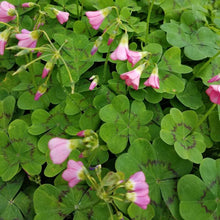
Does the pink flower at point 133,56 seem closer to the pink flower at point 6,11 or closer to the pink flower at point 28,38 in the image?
the pink flower at point 28,38

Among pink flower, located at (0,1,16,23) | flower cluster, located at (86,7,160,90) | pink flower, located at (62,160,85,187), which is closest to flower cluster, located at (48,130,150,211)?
pink flower, located at (62,160,85,187)

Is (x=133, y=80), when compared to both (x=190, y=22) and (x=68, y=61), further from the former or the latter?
(x=190, y=22)

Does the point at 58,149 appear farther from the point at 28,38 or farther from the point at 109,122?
the point at 28,38

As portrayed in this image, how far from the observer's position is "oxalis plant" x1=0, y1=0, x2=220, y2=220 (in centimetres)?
136

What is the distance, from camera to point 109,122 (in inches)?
59.9

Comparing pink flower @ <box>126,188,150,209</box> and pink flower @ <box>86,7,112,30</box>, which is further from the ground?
pink flower @ <box>86,7,112,30</box>

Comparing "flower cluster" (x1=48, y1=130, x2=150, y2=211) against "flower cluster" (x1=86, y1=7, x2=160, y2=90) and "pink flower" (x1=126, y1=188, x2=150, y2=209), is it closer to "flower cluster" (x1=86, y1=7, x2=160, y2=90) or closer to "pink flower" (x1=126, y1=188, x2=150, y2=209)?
"pink flower" (x1=126, y1=188, x2=150, y2=209)

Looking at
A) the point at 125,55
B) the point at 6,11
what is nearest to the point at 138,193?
the point at 125,55

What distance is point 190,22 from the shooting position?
2.01 m

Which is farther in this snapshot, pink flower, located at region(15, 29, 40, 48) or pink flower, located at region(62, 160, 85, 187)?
pink flower, located at region(15, 29, 40, 48)

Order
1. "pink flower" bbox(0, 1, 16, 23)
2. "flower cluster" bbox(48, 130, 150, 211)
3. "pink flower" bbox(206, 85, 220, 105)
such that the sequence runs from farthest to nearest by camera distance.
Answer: "pink flower" bbox(0, 1, 16, 23)
"pink flower" bbox(206, 85, 220, 105)
"flower cluster" bbox(48, 130, 150, 211)

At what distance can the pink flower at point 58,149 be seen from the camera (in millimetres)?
1051

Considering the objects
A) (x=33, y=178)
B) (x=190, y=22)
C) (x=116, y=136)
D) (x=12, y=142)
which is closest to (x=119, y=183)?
(x=116, y=136)

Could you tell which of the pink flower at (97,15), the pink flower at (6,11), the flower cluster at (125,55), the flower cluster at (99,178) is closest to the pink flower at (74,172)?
the flower cluster at (99,178)
